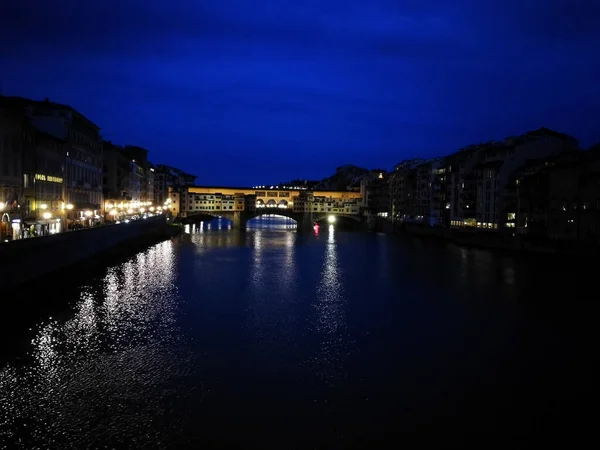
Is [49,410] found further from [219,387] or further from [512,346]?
[512,346]

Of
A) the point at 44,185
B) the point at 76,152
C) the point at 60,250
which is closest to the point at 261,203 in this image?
the point at 76,152

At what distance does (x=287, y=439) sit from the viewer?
10.1 metres

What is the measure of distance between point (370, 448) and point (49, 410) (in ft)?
22.9

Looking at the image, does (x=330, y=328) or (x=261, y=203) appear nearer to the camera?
(x=330, y=328)

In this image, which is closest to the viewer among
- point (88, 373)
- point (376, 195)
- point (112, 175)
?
point (88, 373)

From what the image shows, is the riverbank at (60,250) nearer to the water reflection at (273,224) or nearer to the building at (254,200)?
the building at (254,200)

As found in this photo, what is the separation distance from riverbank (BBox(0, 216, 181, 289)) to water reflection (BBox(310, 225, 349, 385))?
1251 centimetres

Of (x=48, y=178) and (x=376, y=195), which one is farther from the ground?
(x=376, y=195)

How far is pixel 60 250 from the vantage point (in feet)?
91.1

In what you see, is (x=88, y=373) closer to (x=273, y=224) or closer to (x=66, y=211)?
(x=66, y=211)

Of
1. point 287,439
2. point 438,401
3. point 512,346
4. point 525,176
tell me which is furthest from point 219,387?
point 525,176

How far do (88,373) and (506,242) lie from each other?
133 ft

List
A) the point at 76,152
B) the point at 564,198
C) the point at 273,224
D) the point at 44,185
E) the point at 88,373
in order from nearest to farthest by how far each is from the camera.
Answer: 1. the point at 88,373
2. the point at 44,185
3. the point at 564,198
4. the point at 76,152
5. the point at 273,224

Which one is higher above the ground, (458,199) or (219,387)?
(458,199)
